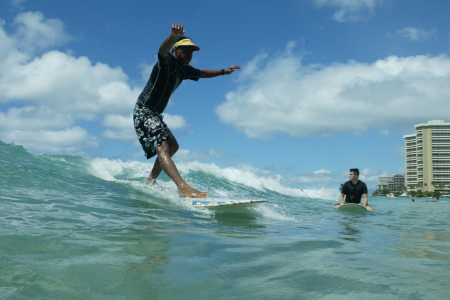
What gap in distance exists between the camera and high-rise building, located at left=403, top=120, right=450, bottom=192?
12088 cm

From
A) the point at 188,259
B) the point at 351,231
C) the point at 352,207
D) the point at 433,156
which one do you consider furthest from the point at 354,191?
the point at 433,156

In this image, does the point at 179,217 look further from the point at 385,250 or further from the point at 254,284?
the point at 254,284

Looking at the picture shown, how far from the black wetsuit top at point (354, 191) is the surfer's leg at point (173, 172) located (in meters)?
6.24

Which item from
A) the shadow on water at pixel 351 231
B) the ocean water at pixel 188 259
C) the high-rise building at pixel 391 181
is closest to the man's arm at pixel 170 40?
the ocean water at pixel 188 259

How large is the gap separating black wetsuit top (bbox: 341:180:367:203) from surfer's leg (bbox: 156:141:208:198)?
6236 mm

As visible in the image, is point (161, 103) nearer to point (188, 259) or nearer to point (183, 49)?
Result: point (183, 49)

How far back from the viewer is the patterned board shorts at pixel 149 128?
17.1 feet

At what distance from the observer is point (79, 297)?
1.56m

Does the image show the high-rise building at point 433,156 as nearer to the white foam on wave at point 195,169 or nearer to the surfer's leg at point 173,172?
the white foam on wave at point 195,169

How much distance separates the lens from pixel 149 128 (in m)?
5.25

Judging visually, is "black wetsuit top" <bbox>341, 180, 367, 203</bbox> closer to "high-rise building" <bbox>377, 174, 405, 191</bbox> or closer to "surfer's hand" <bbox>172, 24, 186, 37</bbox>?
"surfer's hand" <bbox>172, 24, 186, 37</bbox>

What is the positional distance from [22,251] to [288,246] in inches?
69.9

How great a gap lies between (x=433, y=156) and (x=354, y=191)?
130180 mm

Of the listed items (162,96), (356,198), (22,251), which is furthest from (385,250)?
(356,198)
